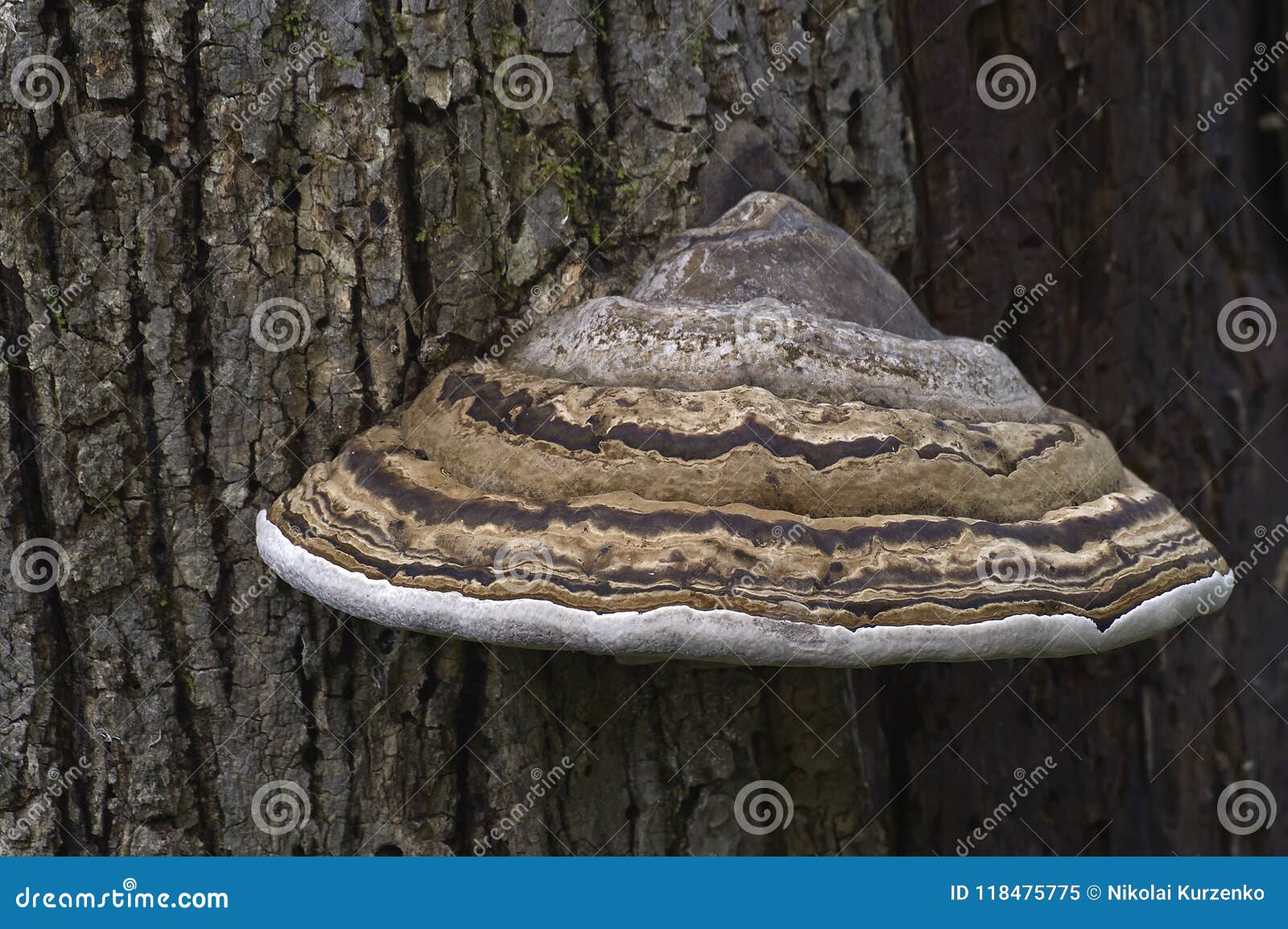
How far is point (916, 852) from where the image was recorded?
3.27 m

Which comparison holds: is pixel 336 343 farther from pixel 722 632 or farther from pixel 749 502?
pixel 722 632

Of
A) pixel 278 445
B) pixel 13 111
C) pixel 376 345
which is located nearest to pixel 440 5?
pixel 376 345

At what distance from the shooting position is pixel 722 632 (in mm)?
1472

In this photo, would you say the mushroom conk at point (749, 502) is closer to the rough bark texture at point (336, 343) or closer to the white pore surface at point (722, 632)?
the white pore surface at point (722, 632)

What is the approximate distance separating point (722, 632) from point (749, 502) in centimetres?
28

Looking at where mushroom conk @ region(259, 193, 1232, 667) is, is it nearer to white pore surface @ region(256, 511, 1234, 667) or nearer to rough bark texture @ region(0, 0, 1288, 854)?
white pore surface @ region(256, 511, 1234, 667)

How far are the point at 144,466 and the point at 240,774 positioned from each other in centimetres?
83

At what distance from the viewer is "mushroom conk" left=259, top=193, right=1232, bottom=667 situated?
151 cm

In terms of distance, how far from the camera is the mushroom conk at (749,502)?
1.51m

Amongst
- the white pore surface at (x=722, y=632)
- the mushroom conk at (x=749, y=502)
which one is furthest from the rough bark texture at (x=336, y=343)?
the white pore surface at (x=722, y=632)

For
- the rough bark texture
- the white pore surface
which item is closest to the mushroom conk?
the white pore surface

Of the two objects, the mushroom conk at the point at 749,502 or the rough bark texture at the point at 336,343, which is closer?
the mushroom conk at the point at 749,502

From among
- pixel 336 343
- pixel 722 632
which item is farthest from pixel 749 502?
pixel 336 343

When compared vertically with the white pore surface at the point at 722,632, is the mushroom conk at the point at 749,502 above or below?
above
